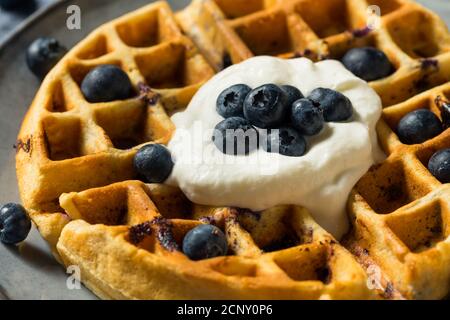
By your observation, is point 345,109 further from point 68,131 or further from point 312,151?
point 68,131

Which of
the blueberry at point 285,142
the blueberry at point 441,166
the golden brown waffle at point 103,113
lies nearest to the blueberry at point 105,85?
the golden brown waffle at point 103,113

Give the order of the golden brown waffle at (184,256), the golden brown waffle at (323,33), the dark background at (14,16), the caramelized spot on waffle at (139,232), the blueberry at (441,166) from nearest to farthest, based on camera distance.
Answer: the golden brown waffle at (184,256)
the caramelized spot on waffle at (139,232)
the blueberry at (441,166)
the golden brown waffle at (323,33)
the dark background at (14,16)

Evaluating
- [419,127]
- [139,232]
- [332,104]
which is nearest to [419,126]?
[419,127]

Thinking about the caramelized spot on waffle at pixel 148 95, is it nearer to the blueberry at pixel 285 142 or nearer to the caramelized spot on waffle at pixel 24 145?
the caramelized spot on waffle at pixel 24 145

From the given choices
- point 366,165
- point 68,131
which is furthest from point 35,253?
point 366,165

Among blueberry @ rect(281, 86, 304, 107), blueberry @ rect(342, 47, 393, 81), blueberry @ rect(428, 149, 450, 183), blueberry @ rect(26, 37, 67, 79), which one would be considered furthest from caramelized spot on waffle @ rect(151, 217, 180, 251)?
blueberry @ rect(26, 37, 67, 79)

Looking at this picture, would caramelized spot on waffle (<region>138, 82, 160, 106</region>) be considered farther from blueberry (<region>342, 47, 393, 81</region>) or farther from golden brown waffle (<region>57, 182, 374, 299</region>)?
blueberry (<region>342, 47, 393, 81</region>)

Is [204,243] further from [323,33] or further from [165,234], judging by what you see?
[323,33]
